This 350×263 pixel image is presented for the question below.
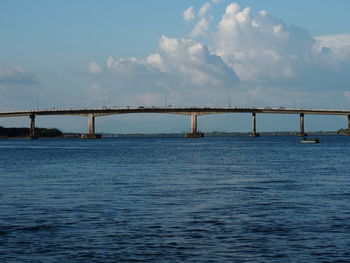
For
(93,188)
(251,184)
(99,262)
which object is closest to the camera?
(99,262)

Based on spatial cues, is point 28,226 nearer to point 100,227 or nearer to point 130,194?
point 100,227

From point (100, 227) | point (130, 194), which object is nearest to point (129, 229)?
point (100, 227)

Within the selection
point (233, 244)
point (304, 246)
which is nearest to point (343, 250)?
point (304, 246)

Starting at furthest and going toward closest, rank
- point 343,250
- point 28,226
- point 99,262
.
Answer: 1. point 28,226
2. point 343,250
3. point 99,262

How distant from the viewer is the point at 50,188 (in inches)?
1725

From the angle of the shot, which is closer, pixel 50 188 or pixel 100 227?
pixel 100 227

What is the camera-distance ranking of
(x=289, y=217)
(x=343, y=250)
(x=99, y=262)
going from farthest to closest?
(x=289, y=217) < (x=343, y=250) < (x=99, y=262)

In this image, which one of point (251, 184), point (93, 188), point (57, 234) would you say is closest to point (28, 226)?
point (57, 234)

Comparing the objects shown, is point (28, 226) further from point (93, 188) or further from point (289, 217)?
point (93, 188)

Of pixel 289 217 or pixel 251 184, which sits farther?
pixel 251 184

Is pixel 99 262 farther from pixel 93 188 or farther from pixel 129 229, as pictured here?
pixel 93 188

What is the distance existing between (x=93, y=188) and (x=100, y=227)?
58.3 ft

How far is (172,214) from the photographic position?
A: 29.9m

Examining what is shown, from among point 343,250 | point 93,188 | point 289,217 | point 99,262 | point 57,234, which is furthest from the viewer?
point 93,188
